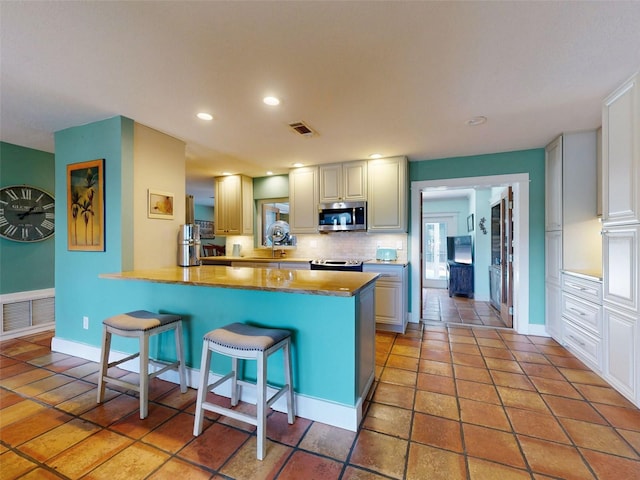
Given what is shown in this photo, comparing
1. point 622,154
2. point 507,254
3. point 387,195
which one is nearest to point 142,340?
point 387,195

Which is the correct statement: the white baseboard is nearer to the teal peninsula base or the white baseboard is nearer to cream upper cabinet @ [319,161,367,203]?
the teal peninsula base

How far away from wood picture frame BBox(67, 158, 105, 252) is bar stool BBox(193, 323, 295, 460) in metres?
1.78

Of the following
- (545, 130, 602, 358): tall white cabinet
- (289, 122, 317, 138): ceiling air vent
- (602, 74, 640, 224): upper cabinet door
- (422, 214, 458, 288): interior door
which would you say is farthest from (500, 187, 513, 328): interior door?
(422, 214, 458, 288): interior door

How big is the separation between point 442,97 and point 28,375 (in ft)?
13.6

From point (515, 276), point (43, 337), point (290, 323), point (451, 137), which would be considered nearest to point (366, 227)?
point (451, 137)

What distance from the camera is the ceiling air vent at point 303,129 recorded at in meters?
2.78

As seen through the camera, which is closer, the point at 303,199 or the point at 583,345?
the point at 583,345

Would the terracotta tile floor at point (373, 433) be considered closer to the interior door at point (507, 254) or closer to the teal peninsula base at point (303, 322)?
the teal peninsula base at point (303, 322)

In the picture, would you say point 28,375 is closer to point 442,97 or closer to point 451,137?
point 442,97

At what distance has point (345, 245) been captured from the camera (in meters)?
4.58

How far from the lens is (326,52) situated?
67.2 inches

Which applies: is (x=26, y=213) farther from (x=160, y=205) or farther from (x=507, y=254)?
(x=507, y=254)

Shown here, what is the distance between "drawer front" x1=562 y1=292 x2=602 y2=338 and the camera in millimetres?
2494

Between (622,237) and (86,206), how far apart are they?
460 centimetres
